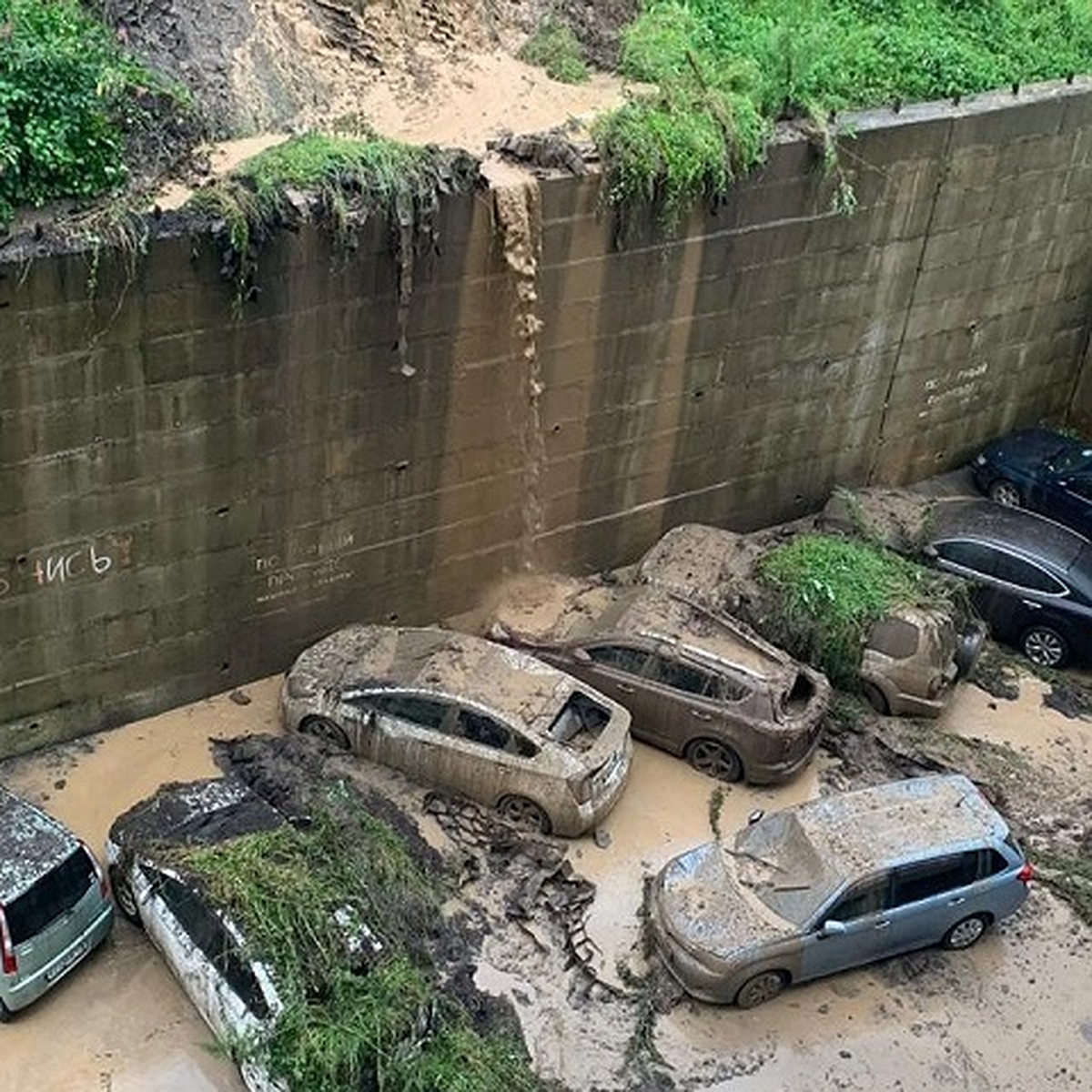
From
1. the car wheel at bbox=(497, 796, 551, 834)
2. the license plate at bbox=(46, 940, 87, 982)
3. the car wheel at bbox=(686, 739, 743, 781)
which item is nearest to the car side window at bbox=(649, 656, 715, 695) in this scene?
the car wheel at bbox=(686, 739, 743, 781)

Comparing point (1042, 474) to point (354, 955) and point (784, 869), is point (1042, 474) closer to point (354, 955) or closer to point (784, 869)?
point (784, 869)

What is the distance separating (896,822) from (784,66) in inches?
302

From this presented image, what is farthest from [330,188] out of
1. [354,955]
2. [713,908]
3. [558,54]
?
[713,908]

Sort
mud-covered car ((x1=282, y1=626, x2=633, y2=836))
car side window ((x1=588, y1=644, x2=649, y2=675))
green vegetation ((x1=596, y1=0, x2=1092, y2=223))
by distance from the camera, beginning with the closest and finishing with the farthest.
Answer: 1. mud-covered car ((x1=282, y1=626, x2=633, y2=836))
2. car side window ((x1=588, y1=644, x2=649, y2=675))
3. green vegetation ((x1=596, y1=0, x2=1092, y2=223))

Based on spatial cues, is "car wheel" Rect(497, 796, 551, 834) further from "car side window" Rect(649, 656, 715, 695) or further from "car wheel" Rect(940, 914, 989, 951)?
"car wheel" Rect(940, 914, 989, 951)

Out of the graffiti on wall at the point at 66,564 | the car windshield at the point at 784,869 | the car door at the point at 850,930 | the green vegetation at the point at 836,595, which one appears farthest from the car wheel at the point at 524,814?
the graffiti on wall at the point at 66,564

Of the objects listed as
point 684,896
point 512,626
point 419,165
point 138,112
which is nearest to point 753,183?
point 419,165

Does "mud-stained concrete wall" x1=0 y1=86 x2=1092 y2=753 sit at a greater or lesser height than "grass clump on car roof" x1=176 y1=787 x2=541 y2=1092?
greater

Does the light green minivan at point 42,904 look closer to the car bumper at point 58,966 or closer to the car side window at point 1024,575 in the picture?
the car bumper at point 58,966

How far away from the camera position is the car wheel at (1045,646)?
1574 cm

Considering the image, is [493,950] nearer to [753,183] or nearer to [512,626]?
[512,626]

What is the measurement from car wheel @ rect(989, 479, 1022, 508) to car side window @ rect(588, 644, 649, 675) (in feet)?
20.9

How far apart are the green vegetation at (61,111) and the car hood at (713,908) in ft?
22.7

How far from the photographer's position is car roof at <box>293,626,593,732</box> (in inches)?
500
